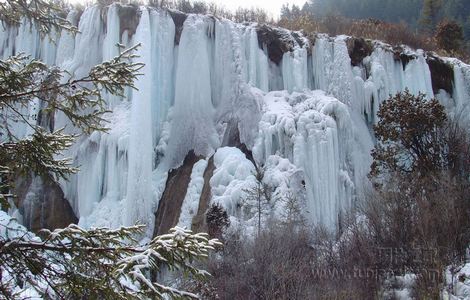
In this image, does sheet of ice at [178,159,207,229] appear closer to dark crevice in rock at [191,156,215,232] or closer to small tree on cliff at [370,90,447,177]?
dark crevice in rock at [191,156,215,232]

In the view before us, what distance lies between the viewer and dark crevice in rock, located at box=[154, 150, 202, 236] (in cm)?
1630

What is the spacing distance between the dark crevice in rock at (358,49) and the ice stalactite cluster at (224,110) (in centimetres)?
19

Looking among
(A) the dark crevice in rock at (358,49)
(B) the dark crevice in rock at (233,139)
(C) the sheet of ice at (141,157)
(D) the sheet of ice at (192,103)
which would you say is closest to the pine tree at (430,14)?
(A) the dark crevice in rock at (358,49)

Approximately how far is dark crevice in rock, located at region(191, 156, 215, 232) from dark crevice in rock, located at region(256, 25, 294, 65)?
5126mm

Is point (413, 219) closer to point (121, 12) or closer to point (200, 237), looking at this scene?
point (200, 237)

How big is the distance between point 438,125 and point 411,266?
587 centimetres

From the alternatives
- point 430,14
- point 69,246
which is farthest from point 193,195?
point 430,14

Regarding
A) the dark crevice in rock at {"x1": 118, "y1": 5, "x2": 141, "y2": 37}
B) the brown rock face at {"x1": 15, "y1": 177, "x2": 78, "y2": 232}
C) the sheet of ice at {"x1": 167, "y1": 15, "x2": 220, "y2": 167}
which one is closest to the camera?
the sheet of ice at {"x1": 167, "y1": 15, "x2": 220, "y2": 167}

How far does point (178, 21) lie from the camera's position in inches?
770

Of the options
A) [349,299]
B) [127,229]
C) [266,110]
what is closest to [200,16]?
[266,110]

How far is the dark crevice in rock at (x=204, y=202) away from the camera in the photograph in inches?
593

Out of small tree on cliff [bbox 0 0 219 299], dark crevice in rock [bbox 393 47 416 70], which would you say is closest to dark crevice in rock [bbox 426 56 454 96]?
dark crevice in rock [bbox 393 47 416 70]

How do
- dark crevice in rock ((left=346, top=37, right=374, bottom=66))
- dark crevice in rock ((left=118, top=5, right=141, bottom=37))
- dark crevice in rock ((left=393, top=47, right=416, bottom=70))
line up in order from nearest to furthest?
1. dark crevice in rock ((left=118, top=5, right=141, bottom=37))
2. dark crevice in rock ((left=346, top=37, right=374, bottom=66))
3. dark crevice in rock ((left=393, top=47, right=416, bottom=70))

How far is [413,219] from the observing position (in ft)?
44.8
